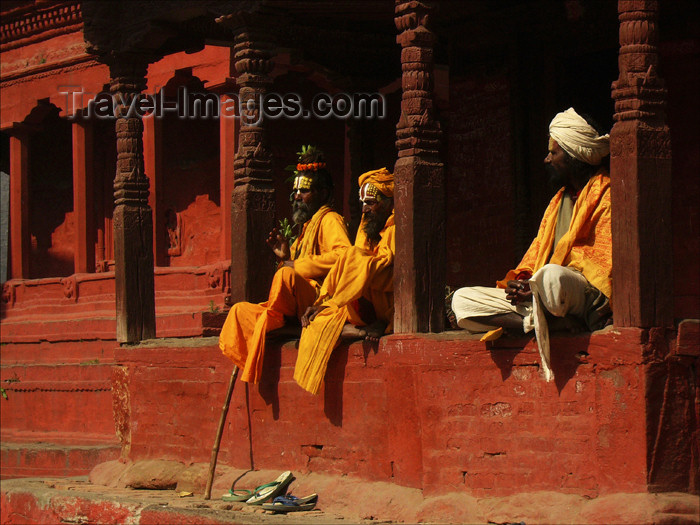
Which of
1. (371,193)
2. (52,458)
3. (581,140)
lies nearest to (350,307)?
(371,193)

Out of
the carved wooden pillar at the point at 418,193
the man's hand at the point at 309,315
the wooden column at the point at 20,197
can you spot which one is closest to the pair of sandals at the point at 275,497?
the man's hand at the point at 309,315

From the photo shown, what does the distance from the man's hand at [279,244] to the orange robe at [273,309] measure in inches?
5.8

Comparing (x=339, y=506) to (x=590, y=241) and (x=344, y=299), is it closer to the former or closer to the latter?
(x=344, y=299)

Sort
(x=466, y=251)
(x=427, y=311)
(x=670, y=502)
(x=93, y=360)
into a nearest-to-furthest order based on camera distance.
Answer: (x=670, y=502)
(x=427, y=311)
(x=466, y=251)
(x=93, y=360)

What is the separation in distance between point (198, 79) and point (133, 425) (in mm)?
6113

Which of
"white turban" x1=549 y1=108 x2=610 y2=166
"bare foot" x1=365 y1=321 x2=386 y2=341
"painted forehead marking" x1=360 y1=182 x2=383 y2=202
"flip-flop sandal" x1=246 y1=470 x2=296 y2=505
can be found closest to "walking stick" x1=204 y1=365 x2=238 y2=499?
"flip-flop sandal" x1=246 y1=470 x2=296 y2=505

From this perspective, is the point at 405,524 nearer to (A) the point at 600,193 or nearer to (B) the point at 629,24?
(A) the point at 600,193

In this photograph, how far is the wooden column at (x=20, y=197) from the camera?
1789 centimetres

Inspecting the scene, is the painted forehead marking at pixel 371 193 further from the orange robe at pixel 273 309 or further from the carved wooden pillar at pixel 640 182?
the carved wooden pillar at pixel 640 182

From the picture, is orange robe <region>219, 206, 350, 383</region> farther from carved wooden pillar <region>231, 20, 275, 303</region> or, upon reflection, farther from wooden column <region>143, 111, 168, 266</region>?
wooden column <region>143, 111, 168, 266</region>

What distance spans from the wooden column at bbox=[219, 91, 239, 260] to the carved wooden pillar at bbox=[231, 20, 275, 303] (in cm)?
425

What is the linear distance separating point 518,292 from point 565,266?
428 millimetres

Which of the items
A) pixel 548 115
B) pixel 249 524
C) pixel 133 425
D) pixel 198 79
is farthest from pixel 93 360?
pixel 249 524

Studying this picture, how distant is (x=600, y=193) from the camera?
7570 mm
